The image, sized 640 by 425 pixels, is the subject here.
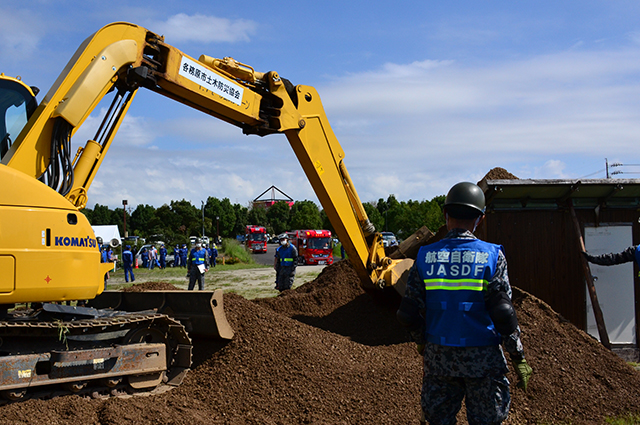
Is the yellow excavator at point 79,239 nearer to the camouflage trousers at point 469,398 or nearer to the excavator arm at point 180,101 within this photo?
the excavator arm at point 180,101

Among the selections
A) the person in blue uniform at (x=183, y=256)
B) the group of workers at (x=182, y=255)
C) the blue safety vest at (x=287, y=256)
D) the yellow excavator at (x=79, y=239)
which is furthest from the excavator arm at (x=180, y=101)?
the person in blue uniform at (x=183, y=256)

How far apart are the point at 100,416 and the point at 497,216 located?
6.46 metres

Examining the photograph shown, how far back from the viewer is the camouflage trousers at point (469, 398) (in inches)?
125

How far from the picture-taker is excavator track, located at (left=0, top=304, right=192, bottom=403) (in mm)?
4945

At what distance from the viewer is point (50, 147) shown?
17.0 ft

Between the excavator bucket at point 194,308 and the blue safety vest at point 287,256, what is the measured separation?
5653 mm

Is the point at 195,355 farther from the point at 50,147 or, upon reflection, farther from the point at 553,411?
the point at 553,411

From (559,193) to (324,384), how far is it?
514cm

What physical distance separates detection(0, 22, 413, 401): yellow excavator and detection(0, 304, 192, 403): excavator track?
0.01 metres

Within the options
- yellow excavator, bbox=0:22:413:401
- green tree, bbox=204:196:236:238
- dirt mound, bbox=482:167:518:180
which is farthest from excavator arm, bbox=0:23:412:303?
green tree, bbox=204:196:236:238

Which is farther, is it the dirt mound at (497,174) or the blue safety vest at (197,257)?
the blue safety vest at (197,257)

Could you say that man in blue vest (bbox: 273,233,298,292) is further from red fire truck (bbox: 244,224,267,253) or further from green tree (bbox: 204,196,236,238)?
green tree (bbox: 204,196,236,238)

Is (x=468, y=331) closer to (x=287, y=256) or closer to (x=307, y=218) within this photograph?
(x=287, y=256)

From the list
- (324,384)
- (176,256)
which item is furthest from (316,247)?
(324,384)
